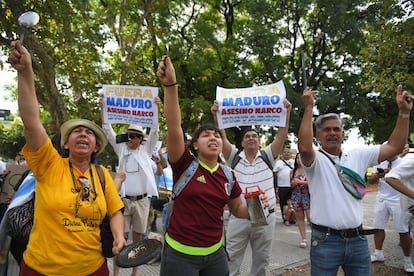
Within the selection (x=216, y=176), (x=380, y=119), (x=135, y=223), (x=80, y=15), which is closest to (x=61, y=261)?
(x=216, y=176)

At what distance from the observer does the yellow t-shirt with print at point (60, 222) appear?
196cm

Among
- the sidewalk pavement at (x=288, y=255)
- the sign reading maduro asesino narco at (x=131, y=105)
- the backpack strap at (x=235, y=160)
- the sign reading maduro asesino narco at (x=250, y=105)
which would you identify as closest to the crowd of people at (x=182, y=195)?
the backpack strap at (x=235, y=160)

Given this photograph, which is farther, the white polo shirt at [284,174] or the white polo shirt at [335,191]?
the white polo shirt at [284,174]

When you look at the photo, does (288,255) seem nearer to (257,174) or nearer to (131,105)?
(257,174)

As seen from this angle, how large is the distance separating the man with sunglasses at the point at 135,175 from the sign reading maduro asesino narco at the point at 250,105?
913mm

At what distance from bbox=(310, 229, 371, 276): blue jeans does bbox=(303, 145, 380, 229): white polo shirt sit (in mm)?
108

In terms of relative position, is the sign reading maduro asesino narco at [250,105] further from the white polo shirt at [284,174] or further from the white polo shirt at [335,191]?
the white polo shirt at [284,174]

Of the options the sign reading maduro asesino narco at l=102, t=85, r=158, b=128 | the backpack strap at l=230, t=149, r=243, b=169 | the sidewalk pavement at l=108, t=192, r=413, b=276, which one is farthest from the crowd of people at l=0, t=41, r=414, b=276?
the sidewalk pavement at l=108, t=192, r=413, b=276

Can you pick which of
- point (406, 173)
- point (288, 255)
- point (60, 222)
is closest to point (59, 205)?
point (60, 222)

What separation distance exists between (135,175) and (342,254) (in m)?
2.80

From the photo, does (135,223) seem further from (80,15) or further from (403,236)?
(80,15)

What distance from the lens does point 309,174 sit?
8.79ft

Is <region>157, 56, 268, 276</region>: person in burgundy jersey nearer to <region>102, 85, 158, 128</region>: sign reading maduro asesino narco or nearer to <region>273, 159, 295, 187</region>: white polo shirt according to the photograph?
<region>102, 85, 158, 128</region>: sign reading maduro asesino narco

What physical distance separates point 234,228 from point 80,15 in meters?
8.14
